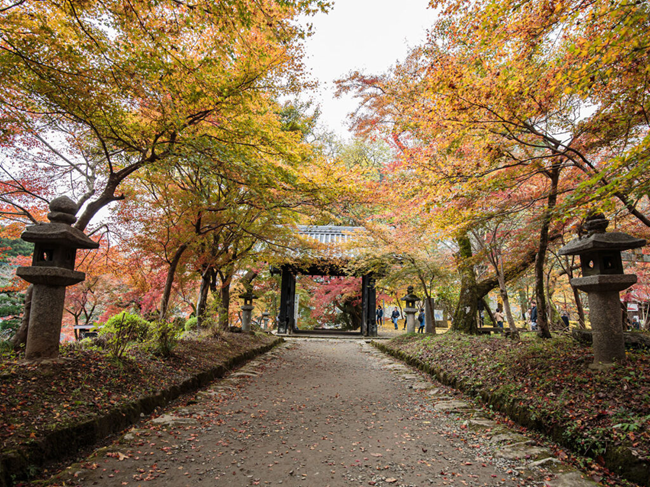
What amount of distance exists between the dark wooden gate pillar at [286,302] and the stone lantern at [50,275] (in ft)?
35.6

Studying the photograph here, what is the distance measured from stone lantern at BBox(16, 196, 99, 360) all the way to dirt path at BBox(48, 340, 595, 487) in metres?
1.47

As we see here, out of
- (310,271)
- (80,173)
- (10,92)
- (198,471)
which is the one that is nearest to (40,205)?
(80,173)

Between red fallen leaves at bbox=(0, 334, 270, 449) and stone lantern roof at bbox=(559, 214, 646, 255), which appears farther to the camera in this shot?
stone lantern roof at bbox=(559, 214, 646, 255)

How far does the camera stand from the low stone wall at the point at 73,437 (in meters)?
2.14

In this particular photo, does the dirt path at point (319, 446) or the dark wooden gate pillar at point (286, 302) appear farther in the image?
the dark wooden gate pillar at point (286, 302)

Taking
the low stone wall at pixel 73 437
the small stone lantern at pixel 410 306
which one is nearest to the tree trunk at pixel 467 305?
the small stone lantern at pixel 410 306

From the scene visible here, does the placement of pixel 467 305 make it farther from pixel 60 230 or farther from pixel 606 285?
pixel 60 230

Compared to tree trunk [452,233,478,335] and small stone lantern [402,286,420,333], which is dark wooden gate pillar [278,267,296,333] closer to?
small stone lantern [402,286,420,333]

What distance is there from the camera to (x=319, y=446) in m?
3.08

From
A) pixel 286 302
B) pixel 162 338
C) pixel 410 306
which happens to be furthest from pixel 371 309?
pixel 162 338

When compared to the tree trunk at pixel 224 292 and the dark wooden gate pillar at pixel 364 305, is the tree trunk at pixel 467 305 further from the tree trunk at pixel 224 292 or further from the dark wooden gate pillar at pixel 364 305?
the tree trunk at pixel 224 292

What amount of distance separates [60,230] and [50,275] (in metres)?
0.50

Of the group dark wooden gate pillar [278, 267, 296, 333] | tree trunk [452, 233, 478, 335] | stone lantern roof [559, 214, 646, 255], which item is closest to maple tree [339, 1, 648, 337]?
stone lantern roof [559, 214, 646, 255]

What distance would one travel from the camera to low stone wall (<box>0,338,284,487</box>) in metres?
2.14
